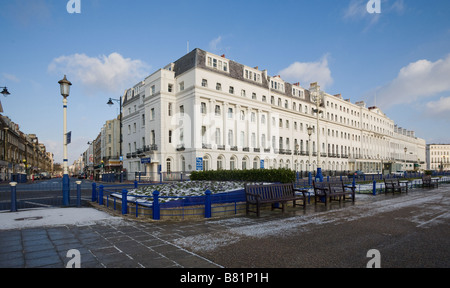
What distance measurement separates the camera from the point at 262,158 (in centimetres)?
4325

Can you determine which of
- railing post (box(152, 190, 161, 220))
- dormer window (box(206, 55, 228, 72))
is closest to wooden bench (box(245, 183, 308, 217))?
railing post (box(152, 190, 161, 220))

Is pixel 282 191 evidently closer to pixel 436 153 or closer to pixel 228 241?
pixel 228 241

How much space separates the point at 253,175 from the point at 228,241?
8655 mm

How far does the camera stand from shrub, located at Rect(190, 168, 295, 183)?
40.7 ft

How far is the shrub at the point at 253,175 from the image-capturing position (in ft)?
40.7

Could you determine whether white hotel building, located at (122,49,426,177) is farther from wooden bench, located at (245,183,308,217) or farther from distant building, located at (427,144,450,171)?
distant building, located at (427,144,450,171)

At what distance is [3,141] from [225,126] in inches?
1652

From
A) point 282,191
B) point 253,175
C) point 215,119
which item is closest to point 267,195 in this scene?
point 282,191

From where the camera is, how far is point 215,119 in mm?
37688

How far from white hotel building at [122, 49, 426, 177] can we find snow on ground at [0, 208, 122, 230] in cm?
2453

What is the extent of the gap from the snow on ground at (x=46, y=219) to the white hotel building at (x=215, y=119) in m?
24.5

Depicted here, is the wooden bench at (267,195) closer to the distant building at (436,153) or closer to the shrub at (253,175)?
the shrub at (253,175)
